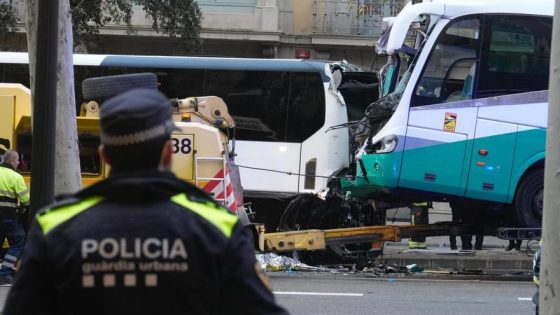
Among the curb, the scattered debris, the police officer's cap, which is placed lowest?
the curb

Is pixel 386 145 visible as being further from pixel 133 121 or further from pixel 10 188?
pixel 133 121

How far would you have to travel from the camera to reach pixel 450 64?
36.0 feet

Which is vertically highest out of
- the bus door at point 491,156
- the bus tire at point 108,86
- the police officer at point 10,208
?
the bus tire at point 108,86

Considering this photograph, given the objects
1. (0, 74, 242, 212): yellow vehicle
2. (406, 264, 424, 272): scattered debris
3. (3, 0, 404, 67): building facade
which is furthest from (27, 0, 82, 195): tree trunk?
(3, 0, 404, 67): building facade

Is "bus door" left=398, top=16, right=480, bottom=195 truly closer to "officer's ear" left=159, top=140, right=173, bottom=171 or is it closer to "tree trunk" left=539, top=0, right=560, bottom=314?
"tree trunk" left=539, top=0, right=560, bottom=314

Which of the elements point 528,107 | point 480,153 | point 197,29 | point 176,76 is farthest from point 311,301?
point 197,29

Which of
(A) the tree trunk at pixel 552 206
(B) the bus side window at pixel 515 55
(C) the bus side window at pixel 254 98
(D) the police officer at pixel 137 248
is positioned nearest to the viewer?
(D) the police officer at pixel 137 248

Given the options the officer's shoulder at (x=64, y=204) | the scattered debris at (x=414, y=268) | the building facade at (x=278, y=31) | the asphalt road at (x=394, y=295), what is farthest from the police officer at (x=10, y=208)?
the building facade at (x=278, y=31)

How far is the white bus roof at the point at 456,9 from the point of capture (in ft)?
35.7

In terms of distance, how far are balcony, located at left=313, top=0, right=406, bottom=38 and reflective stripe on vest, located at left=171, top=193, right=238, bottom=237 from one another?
872 inches

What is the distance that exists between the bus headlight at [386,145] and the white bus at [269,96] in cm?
269

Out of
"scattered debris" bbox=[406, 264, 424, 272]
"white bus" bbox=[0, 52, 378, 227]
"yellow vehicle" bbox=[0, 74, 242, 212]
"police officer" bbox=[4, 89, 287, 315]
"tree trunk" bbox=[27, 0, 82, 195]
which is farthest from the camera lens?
"white bus" bbox=[0, 52, 378, 227]

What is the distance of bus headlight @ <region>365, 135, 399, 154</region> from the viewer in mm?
10812

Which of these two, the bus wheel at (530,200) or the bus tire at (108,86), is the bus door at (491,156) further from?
the bus tire at (108,86)
